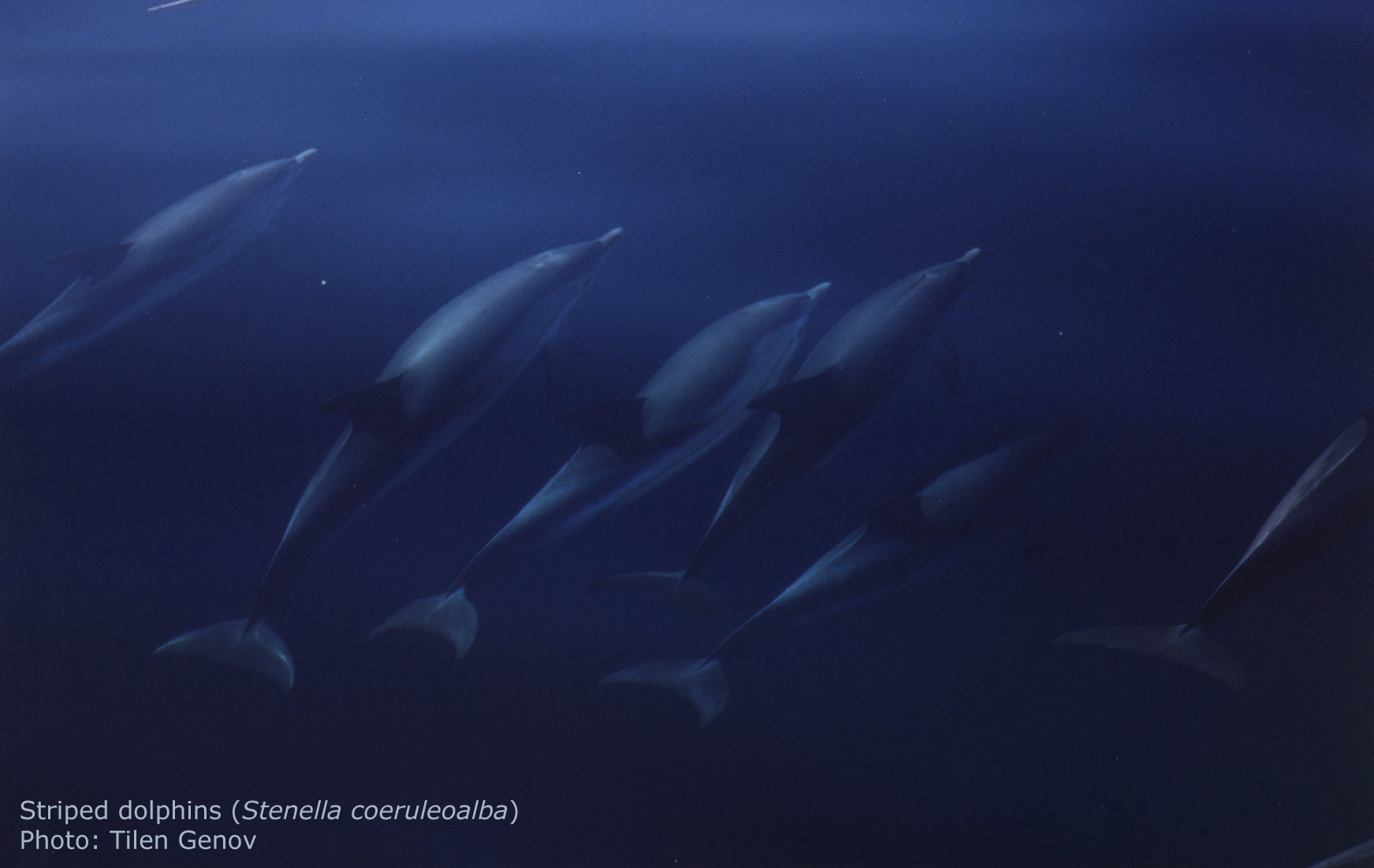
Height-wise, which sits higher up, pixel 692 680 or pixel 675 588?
pixel 675 588

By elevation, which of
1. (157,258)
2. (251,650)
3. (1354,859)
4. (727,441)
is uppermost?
(157,258)

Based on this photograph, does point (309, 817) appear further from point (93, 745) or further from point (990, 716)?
point (990, 716)

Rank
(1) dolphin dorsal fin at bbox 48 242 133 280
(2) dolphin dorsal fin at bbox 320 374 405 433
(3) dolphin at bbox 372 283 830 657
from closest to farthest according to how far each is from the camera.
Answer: (2) dolphin dorsal fin at bbox 320 374 405 433 → (3) dolphin at bbox 372 283 830 657 → (1) dolphin dorsal fin at bbox 48 242 133 280

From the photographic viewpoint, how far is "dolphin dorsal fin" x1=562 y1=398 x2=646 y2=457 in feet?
6.18

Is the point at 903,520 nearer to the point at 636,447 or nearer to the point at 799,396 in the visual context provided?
the point at 799,396

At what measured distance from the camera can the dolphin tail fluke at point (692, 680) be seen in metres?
1.97

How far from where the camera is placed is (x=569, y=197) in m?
2.14

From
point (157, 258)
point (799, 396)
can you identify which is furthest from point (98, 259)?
point (799, 396)

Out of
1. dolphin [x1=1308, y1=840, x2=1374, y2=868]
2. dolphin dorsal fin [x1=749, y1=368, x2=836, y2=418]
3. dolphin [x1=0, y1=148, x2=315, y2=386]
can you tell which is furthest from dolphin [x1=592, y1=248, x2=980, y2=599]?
dolphin [x1=1308, y1=840, x2=1374, y2=868]

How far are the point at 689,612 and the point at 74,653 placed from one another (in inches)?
57.2

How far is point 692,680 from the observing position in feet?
6.45

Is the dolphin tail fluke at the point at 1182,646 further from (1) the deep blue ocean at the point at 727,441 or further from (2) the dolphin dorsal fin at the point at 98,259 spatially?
(2) the dolphin dorsal fin at the point at 98,259

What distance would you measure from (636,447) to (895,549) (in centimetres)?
66

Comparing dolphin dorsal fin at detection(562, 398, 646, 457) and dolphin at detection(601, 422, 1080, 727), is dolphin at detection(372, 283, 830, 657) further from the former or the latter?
dolphin at detection(601, 422, 1080, 727)
